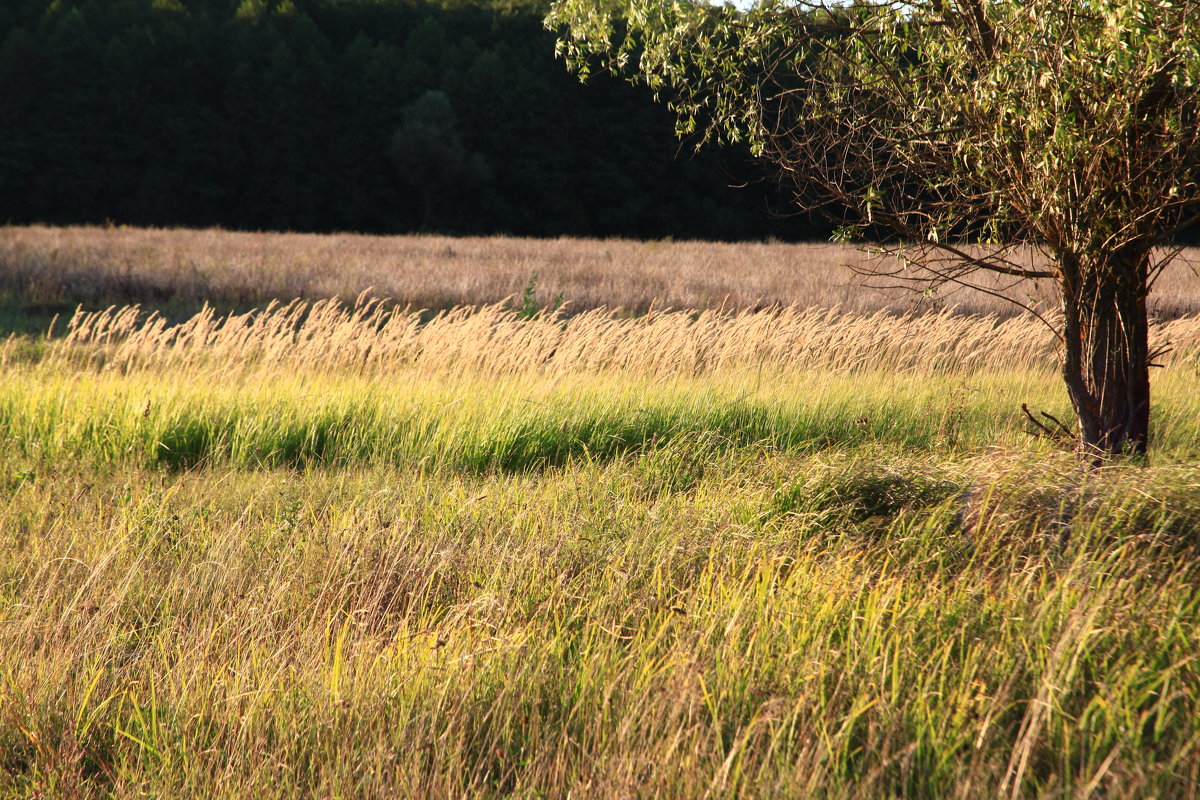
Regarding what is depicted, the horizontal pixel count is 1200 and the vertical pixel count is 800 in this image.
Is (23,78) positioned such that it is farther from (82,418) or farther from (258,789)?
(258,789)

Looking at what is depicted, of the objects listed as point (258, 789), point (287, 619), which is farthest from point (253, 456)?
point (258, 789)

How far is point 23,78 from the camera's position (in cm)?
4247

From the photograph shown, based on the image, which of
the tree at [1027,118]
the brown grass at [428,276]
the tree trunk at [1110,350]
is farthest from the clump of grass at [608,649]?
the brown grass at [428,276]

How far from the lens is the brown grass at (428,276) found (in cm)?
1483

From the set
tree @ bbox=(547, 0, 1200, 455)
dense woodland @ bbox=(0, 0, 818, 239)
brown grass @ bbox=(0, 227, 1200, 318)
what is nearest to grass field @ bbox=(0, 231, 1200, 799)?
tree @ bbox=(547, 0, 1200, 455)

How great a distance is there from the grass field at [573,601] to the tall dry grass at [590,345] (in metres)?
1.36

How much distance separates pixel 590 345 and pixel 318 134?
44.2 m

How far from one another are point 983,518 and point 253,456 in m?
4.19

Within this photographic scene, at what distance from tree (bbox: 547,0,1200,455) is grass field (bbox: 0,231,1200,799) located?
944mm

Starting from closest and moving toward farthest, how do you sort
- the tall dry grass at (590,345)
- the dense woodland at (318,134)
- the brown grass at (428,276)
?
the tall dry grass at (590,345) < the brown grass at (428,276) < the dense woodland at (318,134)

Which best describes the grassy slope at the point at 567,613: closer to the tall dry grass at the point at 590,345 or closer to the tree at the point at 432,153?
the tall dry grass at the point at 590,345

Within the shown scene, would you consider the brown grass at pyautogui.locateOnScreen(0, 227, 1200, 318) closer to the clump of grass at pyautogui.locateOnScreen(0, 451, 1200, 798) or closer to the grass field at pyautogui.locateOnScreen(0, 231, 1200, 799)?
the grass field at pyautogui.locateOnScreen(0, 231, 1200, 799)

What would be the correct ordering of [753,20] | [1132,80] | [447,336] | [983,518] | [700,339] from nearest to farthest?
[983,518]
[1132,80]
[753,20]
[447,336]
[700,339]

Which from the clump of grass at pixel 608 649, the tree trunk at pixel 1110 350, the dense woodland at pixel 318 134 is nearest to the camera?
the clump of grass at pixel 608 649
